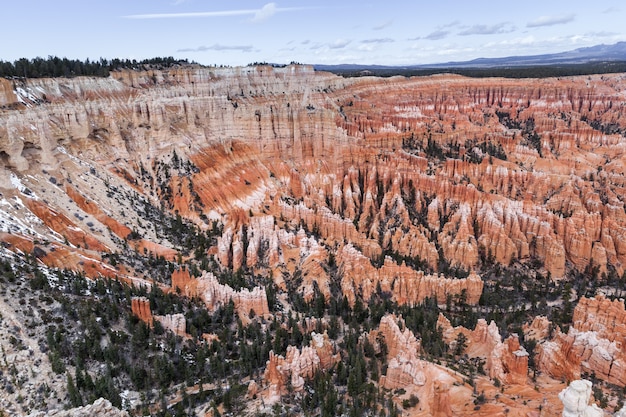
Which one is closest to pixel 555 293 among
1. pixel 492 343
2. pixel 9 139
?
pixel 492 343

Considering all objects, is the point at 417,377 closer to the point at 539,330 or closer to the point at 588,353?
the point at 588,353

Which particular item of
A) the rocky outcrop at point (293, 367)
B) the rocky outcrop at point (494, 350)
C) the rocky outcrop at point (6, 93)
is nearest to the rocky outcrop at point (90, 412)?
the rocky outcrop at point (293, 367)

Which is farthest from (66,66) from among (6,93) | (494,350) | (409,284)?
(494,350)

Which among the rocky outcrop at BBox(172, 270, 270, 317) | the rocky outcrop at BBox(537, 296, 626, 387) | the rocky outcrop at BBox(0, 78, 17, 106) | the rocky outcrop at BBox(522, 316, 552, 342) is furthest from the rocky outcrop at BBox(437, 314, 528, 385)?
the rocky outcrop at BBox(0, 78, 17, 106)

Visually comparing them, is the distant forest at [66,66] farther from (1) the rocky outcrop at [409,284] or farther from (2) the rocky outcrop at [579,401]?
(2) the rocky outcrop at [579,401]

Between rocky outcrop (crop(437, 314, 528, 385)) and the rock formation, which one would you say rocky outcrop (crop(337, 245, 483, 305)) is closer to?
the rock formation

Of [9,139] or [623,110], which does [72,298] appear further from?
[623,110]
